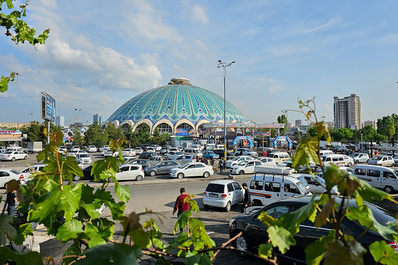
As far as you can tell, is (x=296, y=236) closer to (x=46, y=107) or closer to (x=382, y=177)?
(x=382, y=177)

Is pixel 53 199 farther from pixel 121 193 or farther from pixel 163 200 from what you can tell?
pixel 163 200

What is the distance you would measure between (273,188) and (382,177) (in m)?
9.82

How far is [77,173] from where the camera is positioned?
1967 millimetres

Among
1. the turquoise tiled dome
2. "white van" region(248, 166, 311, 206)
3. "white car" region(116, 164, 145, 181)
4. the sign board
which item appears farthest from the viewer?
the turquoise tiled dome

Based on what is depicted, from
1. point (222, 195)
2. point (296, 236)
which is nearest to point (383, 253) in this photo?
point (296, 236)

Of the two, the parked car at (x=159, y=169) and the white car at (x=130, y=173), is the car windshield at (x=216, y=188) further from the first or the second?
the parked car at (x=159, y=169)

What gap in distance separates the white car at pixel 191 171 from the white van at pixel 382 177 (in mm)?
11878

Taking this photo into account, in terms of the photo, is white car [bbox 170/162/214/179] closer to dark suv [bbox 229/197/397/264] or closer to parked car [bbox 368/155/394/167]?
dark suv [bbox 229/197/397/264]

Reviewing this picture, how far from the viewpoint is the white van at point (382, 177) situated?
17.5 meters

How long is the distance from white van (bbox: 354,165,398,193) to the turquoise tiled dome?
80.4m

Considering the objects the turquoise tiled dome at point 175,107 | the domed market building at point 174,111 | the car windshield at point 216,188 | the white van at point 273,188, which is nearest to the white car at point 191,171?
the car windshield at point 216,188

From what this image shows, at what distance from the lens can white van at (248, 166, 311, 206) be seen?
41.5 feet

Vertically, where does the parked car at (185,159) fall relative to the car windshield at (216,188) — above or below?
below

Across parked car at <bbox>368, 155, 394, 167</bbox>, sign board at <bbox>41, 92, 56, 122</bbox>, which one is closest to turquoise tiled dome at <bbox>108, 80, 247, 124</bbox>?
sign board at <bbox>41, 92, 56, 122</bbox>
